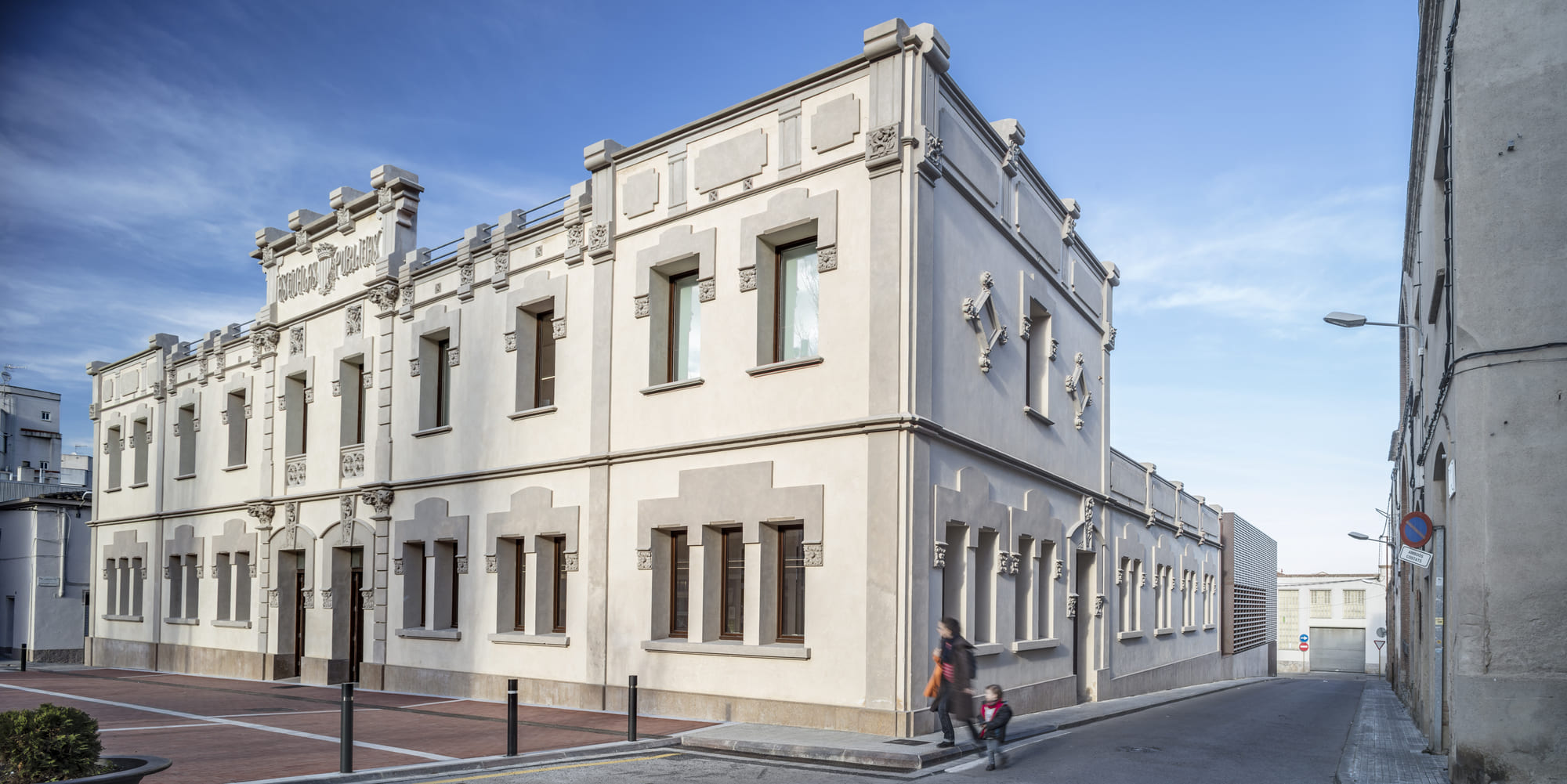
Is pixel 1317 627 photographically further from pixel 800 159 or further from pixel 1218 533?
pixel 800 159

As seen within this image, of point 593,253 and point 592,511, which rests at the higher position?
point 593,253

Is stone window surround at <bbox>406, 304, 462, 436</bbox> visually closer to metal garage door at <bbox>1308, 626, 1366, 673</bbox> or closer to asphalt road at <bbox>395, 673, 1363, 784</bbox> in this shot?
asphalt road at <bbox>395, 673, 1363, 784</bbox>

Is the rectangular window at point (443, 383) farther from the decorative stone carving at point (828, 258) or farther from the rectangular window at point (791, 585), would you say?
the decorative stone carving at point (828, 258)

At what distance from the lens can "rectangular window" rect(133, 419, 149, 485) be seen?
1313 inches

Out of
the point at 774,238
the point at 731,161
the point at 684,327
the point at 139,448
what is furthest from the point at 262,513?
the point at 774,238

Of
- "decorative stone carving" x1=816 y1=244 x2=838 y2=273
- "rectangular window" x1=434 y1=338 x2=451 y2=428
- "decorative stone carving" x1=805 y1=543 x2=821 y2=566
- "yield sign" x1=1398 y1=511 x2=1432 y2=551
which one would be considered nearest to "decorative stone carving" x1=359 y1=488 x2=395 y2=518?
"rectangular window" x1=434 y1=338 x2=451 y2=428

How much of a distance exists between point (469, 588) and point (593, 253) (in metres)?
6.83

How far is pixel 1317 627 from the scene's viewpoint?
7506cm

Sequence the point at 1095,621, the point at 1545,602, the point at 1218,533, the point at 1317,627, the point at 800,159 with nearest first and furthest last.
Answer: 1. the point at 1545,602
2. the point at 800,159
3. the point at 1095,621
4. the point at 1218,533
5. the point at 1317,627

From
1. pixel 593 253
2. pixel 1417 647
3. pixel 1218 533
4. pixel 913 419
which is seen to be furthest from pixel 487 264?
pixel 1218 533

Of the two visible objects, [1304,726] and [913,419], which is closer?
[913,419]

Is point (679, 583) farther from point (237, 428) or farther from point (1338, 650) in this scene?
point (1338, 650)

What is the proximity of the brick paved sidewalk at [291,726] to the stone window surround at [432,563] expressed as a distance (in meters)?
1.35

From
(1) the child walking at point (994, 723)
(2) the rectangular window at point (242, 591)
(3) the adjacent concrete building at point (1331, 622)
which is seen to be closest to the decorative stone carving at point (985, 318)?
(1) the child walking at point (994, 723)
